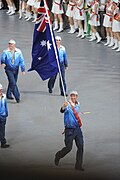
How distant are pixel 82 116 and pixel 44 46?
1767mm

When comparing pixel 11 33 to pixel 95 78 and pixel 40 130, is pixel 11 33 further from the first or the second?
pixel 40 130

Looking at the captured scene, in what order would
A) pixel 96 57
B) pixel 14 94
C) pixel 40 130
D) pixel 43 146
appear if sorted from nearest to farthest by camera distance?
1. pixel 43 146
2. pixel 40 130
3. pixel 14 94
4. pixel 96 57

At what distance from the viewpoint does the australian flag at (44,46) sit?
9.47m

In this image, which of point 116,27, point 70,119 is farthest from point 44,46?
point 116,27

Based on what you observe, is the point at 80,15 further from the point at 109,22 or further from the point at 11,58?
the point at 11,58

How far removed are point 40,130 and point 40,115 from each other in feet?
3.13

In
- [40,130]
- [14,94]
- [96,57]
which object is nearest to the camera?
[40,130]

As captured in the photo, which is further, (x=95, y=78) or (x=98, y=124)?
(x=95, y=78)

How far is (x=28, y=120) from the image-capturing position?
427 inches

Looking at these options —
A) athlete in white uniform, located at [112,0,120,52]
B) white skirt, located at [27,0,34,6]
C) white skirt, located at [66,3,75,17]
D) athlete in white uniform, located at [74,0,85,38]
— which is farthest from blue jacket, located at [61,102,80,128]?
white skirt, located at [27,0,34,6]

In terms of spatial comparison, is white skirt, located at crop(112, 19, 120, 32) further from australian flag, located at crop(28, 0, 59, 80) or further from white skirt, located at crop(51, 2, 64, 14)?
australian flag, located at crop(28, 0, 59, 80)

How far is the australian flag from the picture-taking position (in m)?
9.47

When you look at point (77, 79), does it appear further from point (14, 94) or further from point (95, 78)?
point (14, 94)

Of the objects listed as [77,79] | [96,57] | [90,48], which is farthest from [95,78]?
[90,48]
